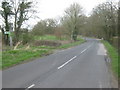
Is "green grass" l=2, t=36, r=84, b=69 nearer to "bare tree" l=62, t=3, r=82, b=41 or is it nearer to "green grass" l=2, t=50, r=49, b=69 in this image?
"green grass" l=2, t=50, r=49, b=69

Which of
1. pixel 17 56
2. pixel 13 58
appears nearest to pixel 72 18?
pixel 17 56

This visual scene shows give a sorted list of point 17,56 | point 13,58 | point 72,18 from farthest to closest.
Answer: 1. point 72,18
2. point 17,56
3. point 13,58

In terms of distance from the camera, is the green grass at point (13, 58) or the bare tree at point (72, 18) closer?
the green grass at point (13, 58)

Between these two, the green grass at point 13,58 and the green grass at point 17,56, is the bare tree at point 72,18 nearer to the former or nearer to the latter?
the green grass at point 17,56

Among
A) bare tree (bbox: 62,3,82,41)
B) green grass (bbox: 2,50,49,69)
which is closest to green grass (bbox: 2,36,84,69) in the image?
green grass (bbox: 2,50,49,69)

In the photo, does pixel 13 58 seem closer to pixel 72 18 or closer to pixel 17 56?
pixel 17 56

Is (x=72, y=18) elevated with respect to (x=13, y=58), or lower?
elevated

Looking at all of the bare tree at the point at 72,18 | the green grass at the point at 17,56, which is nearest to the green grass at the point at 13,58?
the green grass at the point at 17,56

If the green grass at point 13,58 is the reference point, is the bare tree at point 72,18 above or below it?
above

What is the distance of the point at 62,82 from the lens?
9.58m

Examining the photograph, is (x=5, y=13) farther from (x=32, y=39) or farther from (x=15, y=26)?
(x=32, y=39)

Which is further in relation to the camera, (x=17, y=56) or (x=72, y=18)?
(x=72, y=18)

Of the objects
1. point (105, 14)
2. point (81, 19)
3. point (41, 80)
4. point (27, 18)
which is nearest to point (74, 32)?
point (81, 19)

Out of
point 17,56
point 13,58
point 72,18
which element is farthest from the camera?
point 72,18
